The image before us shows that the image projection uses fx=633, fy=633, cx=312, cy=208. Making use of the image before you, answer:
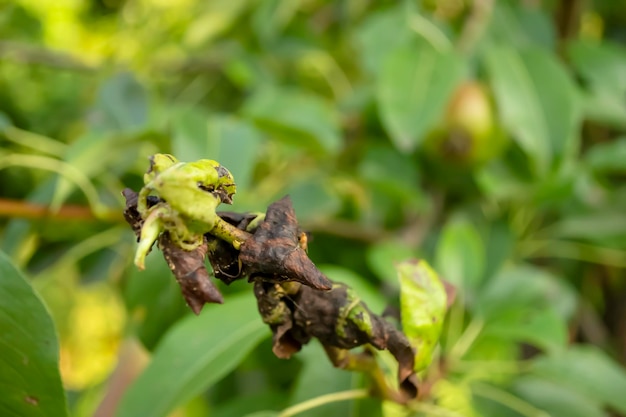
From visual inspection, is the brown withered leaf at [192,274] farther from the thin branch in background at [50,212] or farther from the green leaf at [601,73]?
the green leaf at [601,73]

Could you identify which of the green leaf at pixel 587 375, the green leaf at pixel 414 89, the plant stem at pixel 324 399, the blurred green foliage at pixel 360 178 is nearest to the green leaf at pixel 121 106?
the blurred green foliage at pixel 360 178

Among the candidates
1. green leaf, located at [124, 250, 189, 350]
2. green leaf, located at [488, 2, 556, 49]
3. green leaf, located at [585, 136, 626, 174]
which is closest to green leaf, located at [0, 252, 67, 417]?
green leaf, located at [124, 250, 189, 350]

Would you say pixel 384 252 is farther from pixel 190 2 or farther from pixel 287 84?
pixel 190 2

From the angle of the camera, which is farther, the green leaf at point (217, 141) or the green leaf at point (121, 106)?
the green leaf at point (121, 106)

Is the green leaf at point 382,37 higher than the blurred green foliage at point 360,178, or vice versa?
the green leaf at point 382,37

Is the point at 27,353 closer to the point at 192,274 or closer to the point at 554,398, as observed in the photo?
the point at 192,274

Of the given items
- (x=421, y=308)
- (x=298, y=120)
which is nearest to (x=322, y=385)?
(x=421, y=308)
